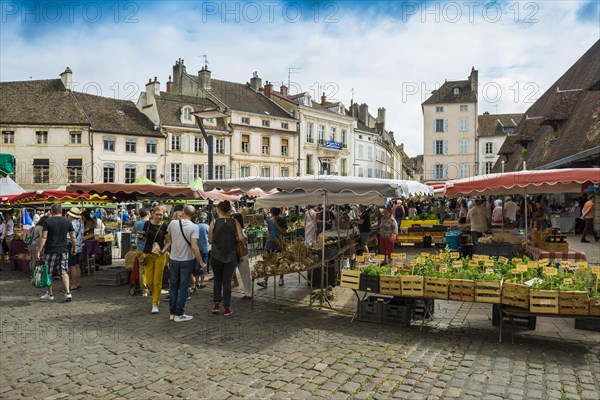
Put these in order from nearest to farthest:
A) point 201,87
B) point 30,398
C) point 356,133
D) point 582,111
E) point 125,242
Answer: point 30,398 < point 125,242 < point 582,111 < point 201,87 < point 356,133

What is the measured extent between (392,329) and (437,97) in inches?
1905

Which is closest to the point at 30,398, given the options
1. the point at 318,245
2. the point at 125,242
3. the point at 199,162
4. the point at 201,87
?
the point at 318,245

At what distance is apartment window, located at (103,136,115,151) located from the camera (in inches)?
1496

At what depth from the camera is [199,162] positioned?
43.1 meters

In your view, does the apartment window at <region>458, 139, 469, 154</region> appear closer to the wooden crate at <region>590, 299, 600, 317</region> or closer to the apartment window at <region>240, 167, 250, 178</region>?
the apartment window at <region>240, 167, 250, 178</region>

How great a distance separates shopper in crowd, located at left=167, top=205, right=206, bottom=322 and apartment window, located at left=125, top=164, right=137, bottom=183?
34.0 meters

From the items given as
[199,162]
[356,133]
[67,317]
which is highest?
[356,133]

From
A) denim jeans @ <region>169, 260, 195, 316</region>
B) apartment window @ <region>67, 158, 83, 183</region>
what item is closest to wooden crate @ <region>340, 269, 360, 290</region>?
denim jeans @ <region>169, 260, 195, 316</region>

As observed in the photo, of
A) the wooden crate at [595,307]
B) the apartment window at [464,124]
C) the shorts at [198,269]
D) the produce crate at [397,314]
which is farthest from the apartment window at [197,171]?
the wooden crate at [595,307]

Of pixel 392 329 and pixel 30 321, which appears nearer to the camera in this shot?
pixel 392 329

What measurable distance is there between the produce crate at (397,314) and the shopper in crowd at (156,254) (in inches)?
142

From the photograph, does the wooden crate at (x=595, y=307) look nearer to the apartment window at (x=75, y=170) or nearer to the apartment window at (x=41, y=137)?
the apartment window at (x=75, y=170)

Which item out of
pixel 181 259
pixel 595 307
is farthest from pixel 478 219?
pixel 181 259

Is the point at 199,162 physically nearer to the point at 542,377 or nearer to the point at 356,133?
the point at 356,133
